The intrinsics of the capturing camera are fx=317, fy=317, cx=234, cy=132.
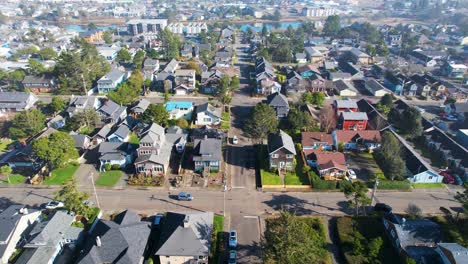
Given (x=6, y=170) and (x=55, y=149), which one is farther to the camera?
(x=55, y=149)

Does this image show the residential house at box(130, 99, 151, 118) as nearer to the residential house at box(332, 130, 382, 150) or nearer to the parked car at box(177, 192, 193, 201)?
the parked car at box(177, 192, 193, 201)

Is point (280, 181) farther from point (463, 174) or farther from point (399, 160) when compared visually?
point (463, 174)

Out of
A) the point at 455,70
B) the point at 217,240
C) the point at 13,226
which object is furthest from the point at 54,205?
the point at 455,70

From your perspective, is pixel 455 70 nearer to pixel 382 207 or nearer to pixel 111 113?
pixel 382 207

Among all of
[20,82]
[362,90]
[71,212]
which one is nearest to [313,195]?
[71,212]

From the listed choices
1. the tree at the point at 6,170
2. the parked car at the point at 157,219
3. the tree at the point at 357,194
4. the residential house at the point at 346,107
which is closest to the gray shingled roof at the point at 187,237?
the parked car at the point at 157,219

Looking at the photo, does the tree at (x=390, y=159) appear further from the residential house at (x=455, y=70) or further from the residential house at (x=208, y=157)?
the residential house at (x=455, y=70)
